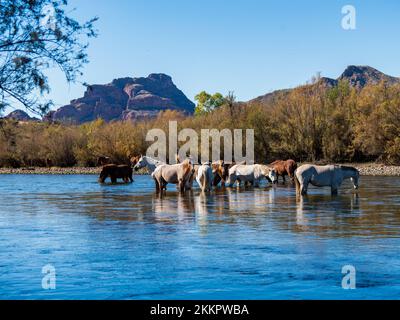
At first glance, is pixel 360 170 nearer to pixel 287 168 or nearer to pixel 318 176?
pixel 287 168

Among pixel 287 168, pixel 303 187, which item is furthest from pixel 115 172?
pixel 303 187

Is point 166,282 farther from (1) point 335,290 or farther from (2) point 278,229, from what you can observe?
(2) point 278,229

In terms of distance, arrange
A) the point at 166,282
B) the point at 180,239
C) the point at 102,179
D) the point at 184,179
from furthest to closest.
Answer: the point at 102,179 → the point at 184,179 → the point at 180,239 → the point at 166,282

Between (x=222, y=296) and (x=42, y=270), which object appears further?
(x=42, y=270)

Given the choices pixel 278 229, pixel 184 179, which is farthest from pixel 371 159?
pixel 278 229

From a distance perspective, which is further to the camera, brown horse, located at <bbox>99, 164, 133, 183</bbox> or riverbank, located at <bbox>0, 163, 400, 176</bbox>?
riverbank, located at <bbox>0, 163, 400, 176</bbox>

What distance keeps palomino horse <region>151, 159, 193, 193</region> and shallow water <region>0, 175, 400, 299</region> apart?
16.6 ft

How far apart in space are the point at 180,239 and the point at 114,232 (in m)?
1.70

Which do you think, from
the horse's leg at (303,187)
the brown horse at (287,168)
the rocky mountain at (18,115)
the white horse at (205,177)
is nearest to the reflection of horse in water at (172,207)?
the white horse at (205,177)

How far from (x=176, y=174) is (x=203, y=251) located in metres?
13.2

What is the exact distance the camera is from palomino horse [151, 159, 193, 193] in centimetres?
2261

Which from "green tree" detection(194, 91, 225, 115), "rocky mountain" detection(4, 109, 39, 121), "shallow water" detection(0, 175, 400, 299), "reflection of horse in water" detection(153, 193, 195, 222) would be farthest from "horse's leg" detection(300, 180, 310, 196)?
"green tree" detection(194, 91, 225, 115)

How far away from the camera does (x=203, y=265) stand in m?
8.67

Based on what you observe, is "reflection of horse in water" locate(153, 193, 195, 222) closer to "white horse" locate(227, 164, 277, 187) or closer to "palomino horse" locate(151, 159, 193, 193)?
"palomino horse" locate(151, 159, 193, 193)
